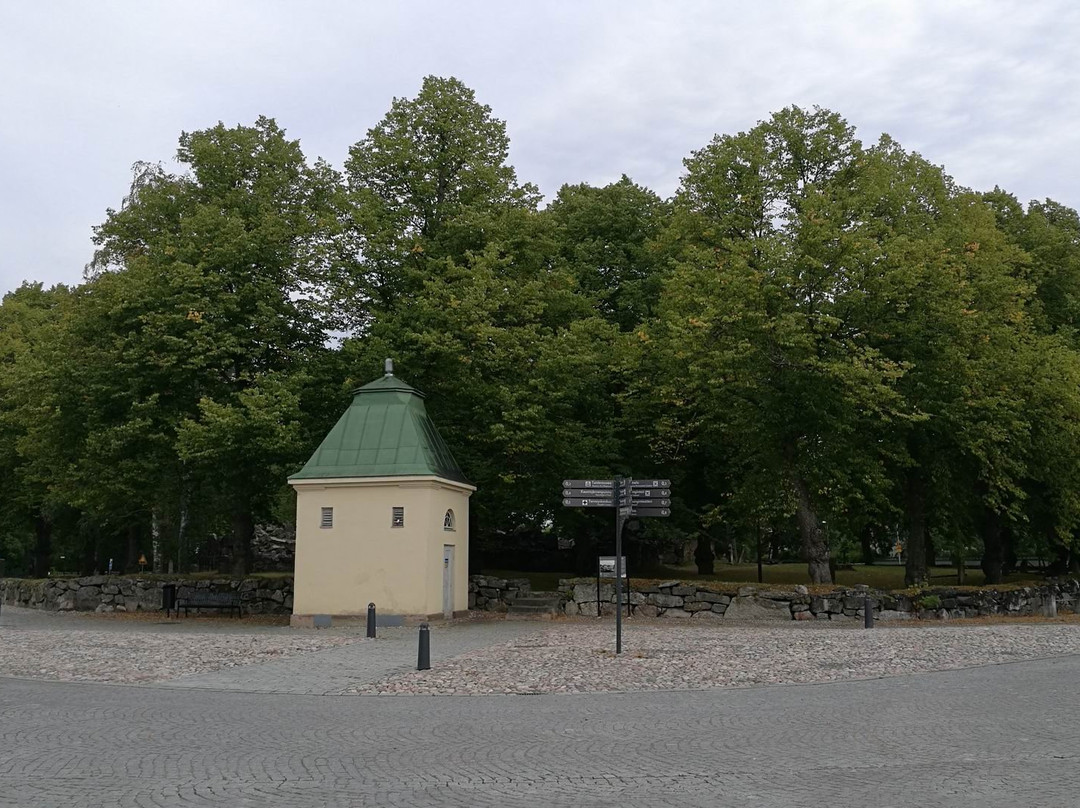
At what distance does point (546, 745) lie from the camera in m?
9.80

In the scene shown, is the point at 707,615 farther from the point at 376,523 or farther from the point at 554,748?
the point at 554,748

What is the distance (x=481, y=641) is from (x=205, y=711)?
984cm

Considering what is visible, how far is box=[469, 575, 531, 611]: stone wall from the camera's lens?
102 feet

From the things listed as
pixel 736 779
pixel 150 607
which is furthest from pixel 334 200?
pixel 736 779

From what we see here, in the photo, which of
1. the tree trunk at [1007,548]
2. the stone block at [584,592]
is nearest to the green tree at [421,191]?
the stone block at [584,592]

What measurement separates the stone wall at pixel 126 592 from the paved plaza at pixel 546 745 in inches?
671

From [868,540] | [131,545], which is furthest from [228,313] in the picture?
[868,540]

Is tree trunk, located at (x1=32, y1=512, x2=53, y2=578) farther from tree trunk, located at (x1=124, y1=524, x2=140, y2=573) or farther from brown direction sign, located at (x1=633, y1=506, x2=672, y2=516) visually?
brown direction sign, located at (x1=633, y1=506, x2=672, y2=516)

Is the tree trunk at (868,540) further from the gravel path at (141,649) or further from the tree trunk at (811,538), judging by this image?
the gravel path at (141,649)

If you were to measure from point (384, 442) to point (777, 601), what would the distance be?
37.6 ft

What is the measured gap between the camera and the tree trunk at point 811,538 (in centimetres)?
2880

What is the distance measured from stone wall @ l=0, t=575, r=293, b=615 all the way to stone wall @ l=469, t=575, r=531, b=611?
5.86 m

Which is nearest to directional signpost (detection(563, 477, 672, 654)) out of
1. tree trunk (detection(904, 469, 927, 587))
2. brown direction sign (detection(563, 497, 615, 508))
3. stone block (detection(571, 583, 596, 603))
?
brown direction sign (detection(563, 497, 615, 508))

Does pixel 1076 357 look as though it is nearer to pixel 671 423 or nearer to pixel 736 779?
pixel 671 423
